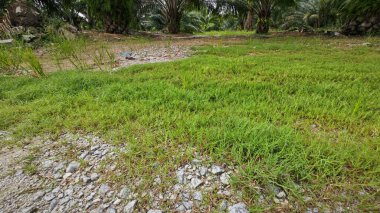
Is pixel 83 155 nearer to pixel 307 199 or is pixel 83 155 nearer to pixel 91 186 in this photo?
pixel 91 186

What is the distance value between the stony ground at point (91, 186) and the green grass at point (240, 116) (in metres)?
0.11

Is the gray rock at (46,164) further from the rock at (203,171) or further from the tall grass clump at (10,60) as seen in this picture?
the tall grass clump at (10,60)

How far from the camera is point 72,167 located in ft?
5.11

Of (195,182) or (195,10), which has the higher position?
(195,10)

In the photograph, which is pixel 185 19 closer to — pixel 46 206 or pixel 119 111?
pixel 119 111

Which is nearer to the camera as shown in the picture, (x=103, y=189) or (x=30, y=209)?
(x=30, y=209)

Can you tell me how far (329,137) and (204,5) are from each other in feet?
34.0

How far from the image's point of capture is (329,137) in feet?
5.62

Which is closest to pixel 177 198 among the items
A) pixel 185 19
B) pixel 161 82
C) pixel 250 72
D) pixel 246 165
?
pixel 246 165

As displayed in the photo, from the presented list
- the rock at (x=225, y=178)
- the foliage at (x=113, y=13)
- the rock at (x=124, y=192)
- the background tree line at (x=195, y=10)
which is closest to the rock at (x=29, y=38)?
the background tree line at (x=195, y=10)

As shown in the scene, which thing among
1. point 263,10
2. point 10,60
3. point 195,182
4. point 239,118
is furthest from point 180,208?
point 263,10

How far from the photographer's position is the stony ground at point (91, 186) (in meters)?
1.25

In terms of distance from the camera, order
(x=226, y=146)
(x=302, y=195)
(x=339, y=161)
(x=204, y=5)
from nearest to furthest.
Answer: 1. (x=302, y=195)
2. (x=339, y=161)
3. (x=226, y=146)
4. (x=204, y=5)

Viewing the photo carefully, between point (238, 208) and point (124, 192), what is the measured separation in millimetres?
664
